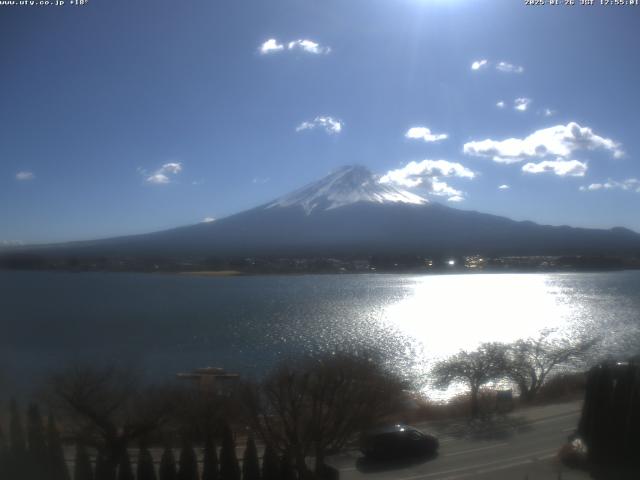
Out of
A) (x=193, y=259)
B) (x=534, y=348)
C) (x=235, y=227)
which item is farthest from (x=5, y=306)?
(x=235, y=227)

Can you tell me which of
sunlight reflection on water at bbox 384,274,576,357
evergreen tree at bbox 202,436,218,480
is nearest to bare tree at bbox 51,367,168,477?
evergreen tree at bbox 202,436,218,480

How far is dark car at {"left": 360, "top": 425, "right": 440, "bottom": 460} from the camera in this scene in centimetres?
273

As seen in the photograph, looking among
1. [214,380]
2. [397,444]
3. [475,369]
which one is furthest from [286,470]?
[475,369]

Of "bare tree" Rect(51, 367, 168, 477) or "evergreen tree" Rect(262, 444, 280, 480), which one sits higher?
"bare tree" Rect(51, 367, 168, 477)

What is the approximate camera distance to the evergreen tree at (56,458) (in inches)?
97.7

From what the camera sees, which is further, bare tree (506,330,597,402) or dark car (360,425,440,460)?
bare tree (506,330,597,402)

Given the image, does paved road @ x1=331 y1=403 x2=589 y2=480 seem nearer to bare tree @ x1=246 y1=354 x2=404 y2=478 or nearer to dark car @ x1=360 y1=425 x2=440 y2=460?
dark car @ x1=360 y1=425 x2=440 y2=460

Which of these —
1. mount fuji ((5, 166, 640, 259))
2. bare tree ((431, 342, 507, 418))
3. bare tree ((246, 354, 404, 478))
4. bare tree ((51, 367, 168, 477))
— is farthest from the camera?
mount fuji ((5, 166, 640, 259))

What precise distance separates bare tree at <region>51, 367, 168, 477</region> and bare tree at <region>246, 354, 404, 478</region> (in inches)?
22.8

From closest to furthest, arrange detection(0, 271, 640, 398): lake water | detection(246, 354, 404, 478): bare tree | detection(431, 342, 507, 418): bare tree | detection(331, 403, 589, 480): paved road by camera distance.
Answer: detection(331, 403, 589, 480): paved road < detection(246, 354, 404, 478): bare tree < detection(431, 342, 507, 418): bare tree < detection(0, 271, 640, 398): lake water

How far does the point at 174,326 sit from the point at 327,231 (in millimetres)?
21658

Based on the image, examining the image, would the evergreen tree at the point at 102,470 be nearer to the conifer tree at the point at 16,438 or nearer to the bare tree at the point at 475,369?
the conifer tree at the point at 16,438

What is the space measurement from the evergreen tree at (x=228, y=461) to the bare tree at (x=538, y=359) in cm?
220

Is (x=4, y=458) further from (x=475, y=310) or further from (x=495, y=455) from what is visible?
(x=475, y=310)
